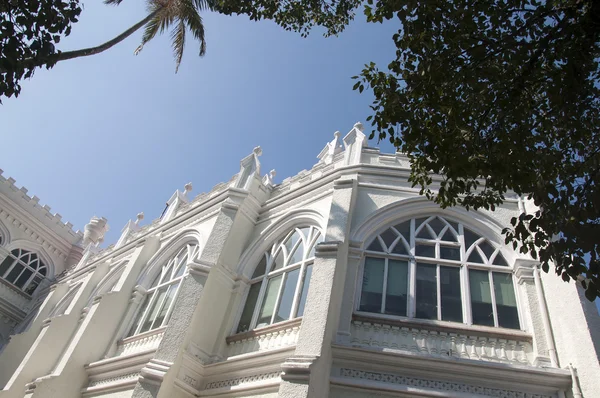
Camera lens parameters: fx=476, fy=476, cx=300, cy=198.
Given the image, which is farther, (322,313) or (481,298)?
(481,298)

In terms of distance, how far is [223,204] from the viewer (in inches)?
498

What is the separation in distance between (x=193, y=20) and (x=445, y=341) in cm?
1255

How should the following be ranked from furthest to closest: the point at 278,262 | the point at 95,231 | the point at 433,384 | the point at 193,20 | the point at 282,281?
the point at 95,231 < the point at 193,20 < the point at 278,262 < the point at 282,281 < the point at 433,384

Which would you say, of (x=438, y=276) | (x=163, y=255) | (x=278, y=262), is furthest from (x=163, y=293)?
(x=438, y=276)

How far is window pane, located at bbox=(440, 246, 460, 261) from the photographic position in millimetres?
9836

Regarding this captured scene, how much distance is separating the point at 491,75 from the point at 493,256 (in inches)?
193

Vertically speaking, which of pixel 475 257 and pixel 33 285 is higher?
pixel 33 285

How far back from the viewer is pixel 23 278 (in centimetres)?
2184

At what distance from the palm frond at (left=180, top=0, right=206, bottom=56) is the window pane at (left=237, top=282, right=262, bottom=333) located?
912 centimetres

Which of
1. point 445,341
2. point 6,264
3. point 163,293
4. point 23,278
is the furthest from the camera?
point 23,278

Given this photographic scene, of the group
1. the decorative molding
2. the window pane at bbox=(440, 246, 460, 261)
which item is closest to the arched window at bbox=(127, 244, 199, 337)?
the decorative molding

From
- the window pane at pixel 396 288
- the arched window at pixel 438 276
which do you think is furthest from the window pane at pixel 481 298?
the window pane at pixel 396 288

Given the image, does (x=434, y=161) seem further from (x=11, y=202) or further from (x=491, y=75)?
(x=11, y=202)

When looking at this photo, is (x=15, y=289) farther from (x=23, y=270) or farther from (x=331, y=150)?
(x=331, y=150)
